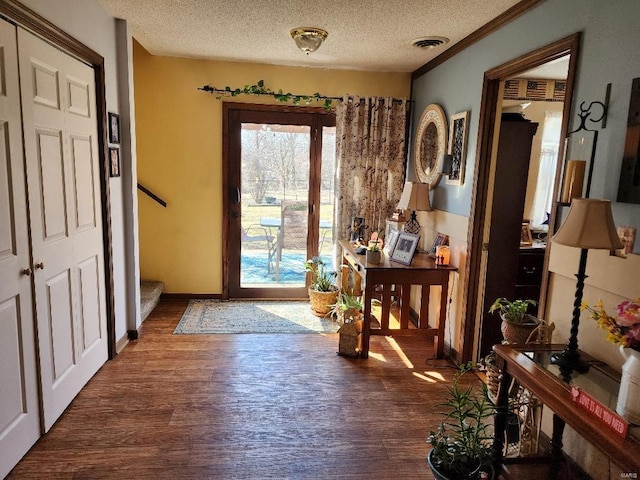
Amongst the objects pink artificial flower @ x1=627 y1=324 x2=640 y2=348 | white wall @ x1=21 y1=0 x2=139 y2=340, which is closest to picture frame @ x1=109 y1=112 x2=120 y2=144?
white wall @ x1=21 y1=0 x2=139 y2=340

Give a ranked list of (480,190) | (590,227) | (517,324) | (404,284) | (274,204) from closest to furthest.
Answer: (590,227) < (517,324) < (480,190) < (404,284) < (274,204)

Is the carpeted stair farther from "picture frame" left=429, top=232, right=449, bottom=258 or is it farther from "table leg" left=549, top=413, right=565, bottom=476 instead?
"table leg" left=549, top=413, right=565, bottom=476

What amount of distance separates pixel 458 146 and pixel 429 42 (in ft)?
2.76

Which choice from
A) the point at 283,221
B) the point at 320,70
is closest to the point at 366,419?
the point at 283,221

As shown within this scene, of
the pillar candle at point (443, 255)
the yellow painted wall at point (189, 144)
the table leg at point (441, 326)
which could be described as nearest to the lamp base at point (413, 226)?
the pillar candle at point (443, 255)

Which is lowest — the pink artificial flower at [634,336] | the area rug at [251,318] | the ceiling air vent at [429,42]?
the area rug at [251,318]

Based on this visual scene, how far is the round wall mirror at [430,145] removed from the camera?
360cm

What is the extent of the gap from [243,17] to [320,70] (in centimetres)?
146

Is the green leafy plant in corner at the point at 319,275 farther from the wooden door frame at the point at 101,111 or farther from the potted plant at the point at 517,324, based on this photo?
the potted plant at the point at 517,324

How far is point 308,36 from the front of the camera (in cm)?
312

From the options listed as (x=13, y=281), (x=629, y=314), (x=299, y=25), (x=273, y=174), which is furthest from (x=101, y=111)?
(x=629, y=314)

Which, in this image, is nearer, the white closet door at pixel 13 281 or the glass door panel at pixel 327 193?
the white closet door at pixel 13 281

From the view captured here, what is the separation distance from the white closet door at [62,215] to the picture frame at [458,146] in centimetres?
259

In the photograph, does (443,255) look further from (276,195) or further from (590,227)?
(276,195)
